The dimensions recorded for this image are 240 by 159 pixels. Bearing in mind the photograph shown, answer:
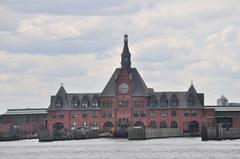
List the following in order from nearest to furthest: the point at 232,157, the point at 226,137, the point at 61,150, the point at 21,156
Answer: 1. the point at 232,157
2. the point at 21,156
3. the point at 61,150
4. the point at 226,137

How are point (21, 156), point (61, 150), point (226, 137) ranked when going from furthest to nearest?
point (226, 137) < point (61, 150) < point (21, 156)

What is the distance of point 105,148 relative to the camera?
162 meters

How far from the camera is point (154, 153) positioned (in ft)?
472

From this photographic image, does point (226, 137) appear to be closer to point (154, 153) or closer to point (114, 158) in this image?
point (154, 153)

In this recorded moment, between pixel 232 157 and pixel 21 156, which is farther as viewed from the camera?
pixel 21 156

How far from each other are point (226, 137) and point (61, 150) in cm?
4462

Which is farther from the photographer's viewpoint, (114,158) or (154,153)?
(154,153)

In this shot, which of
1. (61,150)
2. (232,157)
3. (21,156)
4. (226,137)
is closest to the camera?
(232,157)

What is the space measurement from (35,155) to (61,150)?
13529 millimetres

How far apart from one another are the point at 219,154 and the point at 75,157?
18.0 m

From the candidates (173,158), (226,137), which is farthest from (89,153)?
(226,137)

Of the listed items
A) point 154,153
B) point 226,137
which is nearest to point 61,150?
point 154,153

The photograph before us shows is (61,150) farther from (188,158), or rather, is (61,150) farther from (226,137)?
(226,137)

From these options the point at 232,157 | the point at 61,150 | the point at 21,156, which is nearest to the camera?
the point at 232,157
